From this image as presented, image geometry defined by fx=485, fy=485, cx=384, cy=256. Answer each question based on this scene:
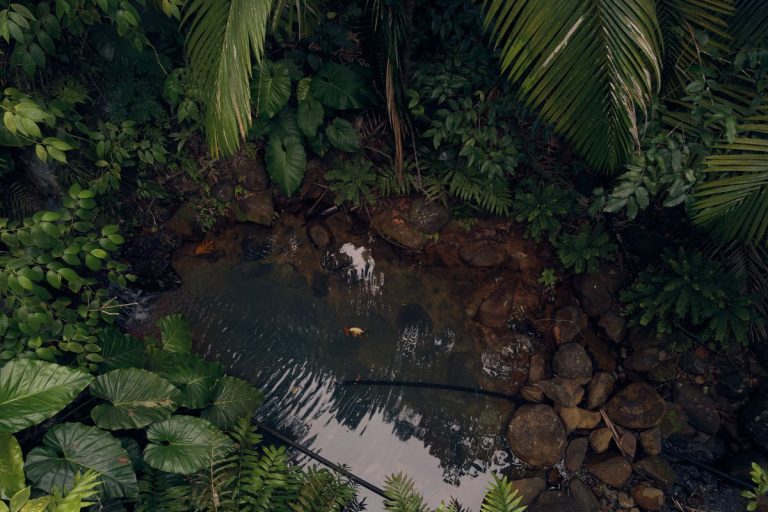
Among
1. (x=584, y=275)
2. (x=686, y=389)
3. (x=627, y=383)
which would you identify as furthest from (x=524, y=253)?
(x=686, y=389)

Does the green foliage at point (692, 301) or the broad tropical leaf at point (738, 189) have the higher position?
the broad tropical leaf at point (738, 189)

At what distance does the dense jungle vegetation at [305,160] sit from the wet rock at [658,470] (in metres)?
0.92

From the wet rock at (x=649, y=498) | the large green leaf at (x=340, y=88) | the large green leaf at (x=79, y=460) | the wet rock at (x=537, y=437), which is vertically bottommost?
the large green leaf at (x=79, y=460)

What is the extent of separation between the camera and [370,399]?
3564 millimetres

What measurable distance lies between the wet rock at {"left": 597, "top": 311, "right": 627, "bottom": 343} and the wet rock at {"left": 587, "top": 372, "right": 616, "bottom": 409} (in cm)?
30

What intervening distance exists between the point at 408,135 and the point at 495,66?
0.81 m

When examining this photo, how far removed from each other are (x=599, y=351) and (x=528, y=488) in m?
1.18

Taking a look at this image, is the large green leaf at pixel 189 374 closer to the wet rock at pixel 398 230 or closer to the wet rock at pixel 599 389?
the wet rock at pixel 398 230

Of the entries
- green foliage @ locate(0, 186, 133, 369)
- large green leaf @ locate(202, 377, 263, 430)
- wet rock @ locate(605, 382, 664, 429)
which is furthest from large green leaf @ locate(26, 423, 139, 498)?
wet rock @ locate(605, 382, 664, 429)

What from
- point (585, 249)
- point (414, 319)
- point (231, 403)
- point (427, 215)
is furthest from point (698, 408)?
point (231, 403)

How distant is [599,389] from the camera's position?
141 inches

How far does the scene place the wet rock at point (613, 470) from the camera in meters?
3.35

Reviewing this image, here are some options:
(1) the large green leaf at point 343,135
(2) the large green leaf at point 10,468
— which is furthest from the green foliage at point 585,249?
(2) the large green leaf at point 10,468

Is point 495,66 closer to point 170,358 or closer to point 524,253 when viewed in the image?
point 524,253
